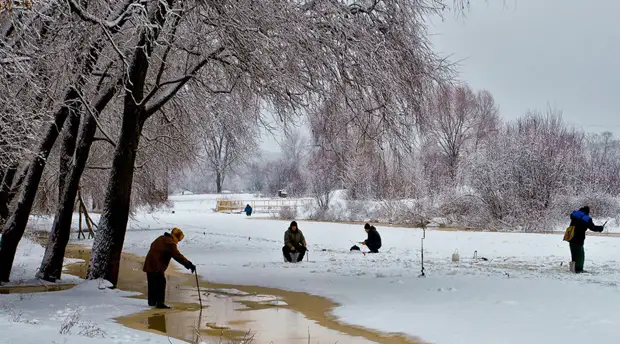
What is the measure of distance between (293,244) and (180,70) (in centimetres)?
558

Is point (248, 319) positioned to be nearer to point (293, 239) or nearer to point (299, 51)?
point (299, 51)

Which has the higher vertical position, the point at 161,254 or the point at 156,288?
the point at 161,254

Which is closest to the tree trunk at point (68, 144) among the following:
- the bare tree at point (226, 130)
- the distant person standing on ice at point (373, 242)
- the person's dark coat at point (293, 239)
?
the bare tree at point (226, 130)

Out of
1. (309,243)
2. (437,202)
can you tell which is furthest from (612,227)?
(309,243)

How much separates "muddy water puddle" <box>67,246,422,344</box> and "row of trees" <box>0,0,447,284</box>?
7.39ft

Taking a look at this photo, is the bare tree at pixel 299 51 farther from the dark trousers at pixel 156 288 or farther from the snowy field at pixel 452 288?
the snowy field at pixel 452 288

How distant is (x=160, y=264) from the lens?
1023 cm

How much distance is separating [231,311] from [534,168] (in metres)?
25.5

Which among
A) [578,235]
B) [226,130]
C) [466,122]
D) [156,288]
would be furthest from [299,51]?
[466,122]

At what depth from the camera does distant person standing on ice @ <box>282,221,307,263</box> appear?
16.7 meters

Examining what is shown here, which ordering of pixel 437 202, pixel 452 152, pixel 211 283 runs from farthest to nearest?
pixel 452 152 < pixel 437 202 < pixel 211 283

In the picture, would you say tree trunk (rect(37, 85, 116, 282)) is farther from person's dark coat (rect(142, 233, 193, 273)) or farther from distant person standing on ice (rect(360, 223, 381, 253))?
distant person standing on ice (rect(360, 223, 381, 253))

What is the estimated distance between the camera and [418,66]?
10648 mm

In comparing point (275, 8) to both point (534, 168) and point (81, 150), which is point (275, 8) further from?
point (534, 168)
